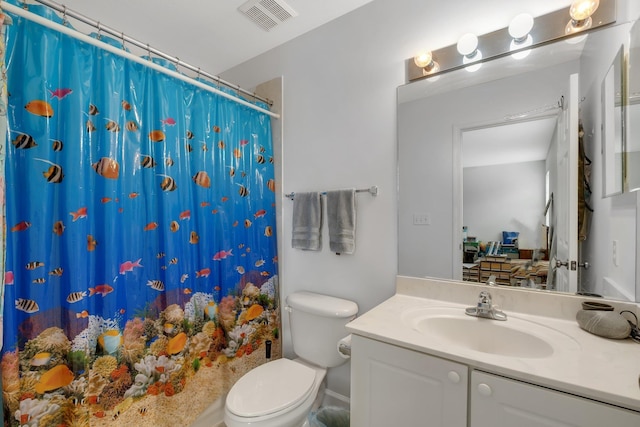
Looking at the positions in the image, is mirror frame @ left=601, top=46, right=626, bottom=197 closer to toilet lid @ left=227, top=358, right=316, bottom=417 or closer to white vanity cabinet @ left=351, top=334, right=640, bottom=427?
white vanity cabinet @ left=351, top=334, right=640, bottom=427

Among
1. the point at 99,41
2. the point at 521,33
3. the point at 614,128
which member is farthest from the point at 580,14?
the point at 99,41

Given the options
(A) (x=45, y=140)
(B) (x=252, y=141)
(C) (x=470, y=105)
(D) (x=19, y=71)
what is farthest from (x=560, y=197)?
(D) (x=19, y=71)

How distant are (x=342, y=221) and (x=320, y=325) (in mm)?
609

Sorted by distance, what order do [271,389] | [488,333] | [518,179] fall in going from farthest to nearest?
[271,389]
[518,179]
[488,333]

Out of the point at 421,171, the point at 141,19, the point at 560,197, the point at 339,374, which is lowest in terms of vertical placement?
the point at 339,374

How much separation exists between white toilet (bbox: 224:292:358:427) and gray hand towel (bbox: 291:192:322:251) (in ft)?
1.06

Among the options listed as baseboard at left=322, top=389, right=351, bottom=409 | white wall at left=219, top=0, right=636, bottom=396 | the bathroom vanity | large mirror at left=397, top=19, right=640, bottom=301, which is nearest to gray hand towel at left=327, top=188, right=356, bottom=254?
white wall at left=219, top=0, right=636, bottom=396

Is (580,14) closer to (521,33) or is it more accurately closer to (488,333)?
(521,33)

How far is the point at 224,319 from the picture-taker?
5.55 feet

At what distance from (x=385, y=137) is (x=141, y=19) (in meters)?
1.62

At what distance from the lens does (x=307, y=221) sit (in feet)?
5.85

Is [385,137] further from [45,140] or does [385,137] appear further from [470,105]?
[45,140]

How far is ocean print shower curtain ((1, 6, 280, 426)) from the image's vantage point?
3.35 feet

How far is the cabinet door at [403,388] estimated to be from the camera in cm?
84
